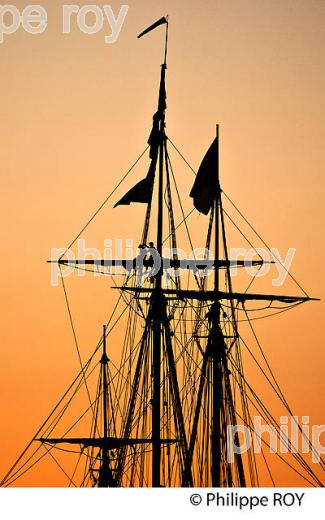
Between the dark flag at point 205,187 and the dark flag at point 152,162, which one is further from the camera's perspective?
the dark flag at point 205,187

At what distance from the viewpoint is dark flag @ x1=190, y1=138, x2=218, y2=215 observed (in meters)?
98.7

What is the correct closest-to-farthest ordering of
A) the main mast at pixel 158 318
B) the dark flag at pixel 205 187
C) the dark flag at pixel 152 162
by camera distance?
1. the main mast at pixel 158 318
2. the dark flag at pixel 152 162
3. the dark flag at pixel 205 187

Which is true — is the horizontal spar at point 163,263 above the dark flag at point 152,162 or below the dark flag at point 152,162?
below

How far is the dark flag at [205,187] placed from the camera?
9873 centimetres

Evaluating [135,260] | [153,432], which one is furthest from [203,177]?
[153,432]

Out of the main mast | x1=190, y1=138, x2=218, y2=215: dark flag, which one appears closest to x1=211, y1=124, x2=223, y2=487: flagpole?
x1=190, y1=138, x2=218, y2=215: dark flag

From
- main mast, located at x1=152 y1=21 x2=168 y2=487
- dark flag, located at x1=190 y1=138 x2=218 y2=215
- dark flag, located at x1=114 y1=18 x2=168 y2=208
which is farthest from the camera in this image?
dark flag, located at x1=190 y1=138 x2=218 y2=215

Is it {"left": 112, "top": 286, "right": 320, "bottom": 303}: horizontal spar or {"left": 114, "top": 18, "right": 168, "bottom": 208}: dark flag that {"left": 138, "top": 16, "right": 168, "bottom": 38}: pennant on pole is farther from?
{"left": 112, "top": 286, "right": 320, "bottom": 303}: horizontal spar

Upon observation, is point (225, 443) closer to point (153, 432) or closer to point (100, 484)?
point (153, 432)

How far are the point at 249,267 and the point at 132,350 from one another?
20.4 ft

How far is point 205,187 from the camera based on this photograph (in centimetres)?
9888

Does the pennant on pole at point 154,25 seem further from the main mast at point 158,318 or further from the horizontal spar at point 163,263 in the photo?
the horizontal spar at point 163,263

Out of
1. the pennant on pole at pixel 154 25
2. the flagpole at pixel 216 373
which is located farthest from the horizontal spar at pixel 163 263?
the pennant on pole at pixel 154 25
